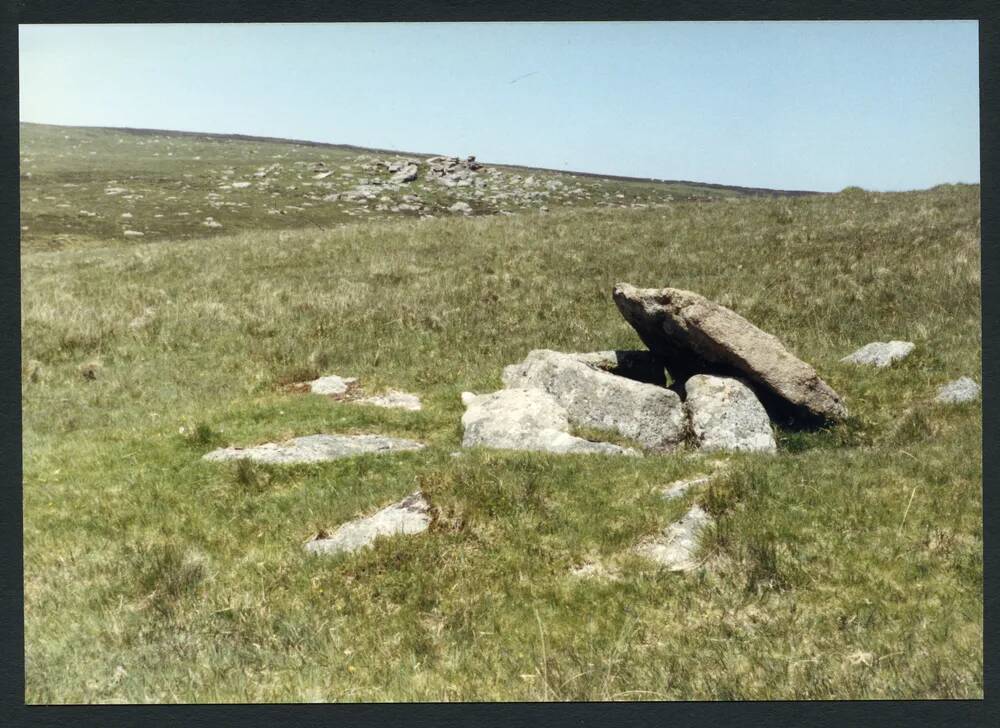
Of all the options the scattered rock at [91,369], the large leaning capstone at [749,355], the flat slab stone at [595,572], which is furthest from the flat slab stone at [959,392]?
the scattered rock at [91,369]

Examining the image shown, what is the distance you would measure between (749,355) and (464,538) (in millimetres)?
6544

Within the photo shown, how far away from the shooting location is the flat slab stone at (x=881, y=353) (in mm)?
14359

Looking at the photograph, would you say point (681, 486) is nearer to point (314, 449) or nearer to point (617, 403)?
point (617, 403)

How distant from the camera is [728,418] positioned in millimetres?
11719

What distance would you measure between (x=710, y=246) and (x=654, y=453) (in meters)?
17.0

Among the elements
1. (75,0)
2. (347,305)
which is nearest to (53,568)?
(75,0)

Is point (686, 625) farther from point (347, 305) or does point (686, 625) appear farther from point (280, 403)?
point (347, 305)

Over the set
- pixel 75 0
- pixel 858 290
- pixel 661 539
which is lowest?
pixel 661 539

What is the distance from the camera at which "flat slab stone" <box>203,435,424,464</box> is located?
36.5 ft

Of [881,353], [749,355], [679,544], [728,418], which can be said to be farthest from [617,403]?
[881,353]

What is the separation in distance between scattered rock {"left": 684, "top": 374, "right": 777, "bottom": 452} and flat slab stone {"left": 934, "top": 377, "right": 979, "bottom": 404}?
10.1ft

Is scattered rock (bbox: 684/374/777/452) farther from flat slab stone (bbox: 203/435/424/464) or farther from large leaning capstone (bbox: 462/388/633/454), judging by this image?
flat slab stone (bbox: 203/435/424/464)

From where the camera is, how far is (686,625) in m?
7.12

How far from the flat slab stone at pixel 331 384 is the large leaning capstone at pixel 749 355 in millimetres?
6879
